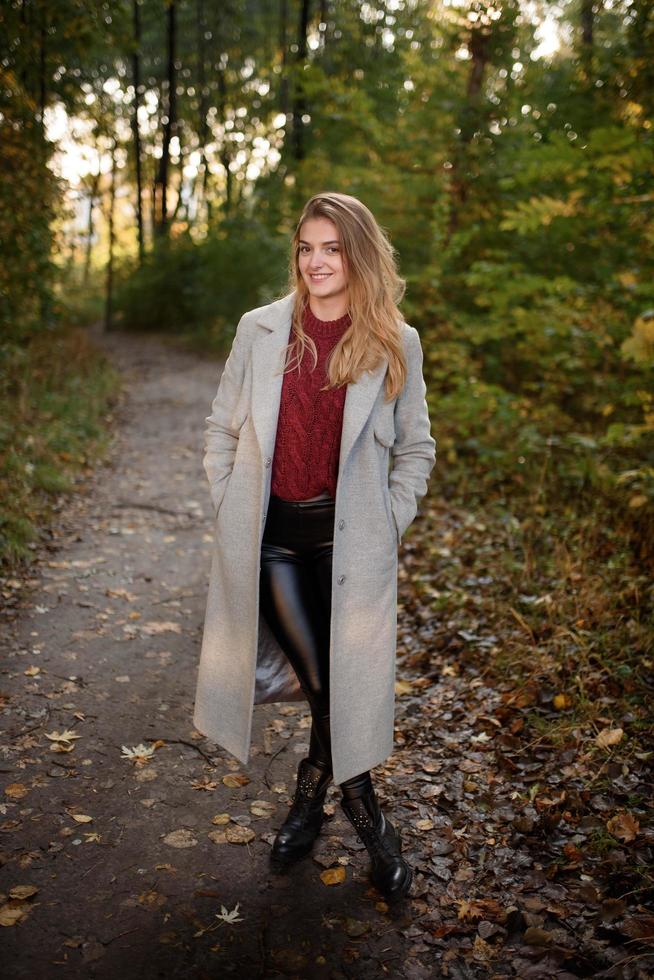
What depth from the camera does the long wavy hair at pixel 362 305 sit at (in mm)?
3004

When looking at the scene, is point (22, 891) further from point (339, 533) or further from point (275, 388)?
point (275, 388)

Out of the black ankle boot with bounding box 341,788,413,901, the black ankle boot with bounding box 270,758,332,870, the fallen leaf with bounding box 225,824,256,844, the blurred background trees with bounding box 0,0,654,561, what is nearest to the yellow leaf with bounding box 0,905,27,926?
the fallen leaf with bounding box 225,824,256,844

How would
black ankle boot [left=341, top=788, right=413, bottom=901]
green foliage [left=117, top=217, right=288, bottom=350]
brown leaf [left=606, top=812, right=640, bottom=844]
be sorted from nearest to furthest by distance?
black ankle boot [left=341, top=788, right=413, bottom=901]
brown leaf [left=606, top=812, right=640, bottom=844]
green foliage [left=117, top=217, right=288, bottom=350]

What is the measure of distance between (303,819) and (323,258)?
240cm

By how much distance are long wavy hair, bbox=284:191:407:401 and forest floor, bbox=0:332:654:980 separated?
2097 mm

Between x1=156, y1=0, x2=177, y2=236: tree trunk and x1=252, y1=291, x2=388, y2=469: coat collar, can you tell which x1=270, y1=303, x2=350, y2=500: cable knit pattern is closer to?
x1=252, y1=291, x2=388, y2=469: coat collar

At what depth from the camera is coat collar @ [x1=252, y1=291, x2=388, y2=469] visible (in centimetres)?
301

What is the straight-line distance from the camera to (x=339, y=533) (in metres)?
2.97

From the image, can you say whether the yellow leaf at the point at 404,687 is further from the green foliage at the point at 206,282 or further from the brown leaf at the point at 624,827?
the green foliage at the point at 206,282

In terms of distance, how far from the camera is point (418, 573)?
6.48 metres

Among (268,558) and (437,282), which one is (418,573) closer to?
(268,558)

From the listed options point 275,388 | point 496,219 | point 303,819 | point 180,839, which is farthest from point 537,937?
point 496,219

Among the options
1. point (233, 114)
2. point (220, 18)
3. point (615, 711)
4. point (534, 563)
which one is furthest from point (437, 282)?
point (233, 114)

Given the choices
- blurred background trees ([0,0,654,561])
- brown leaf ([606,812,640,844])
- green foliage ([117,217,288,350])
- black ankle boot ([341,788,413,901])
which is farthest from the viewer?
green foliage ([117,217,288,350])
